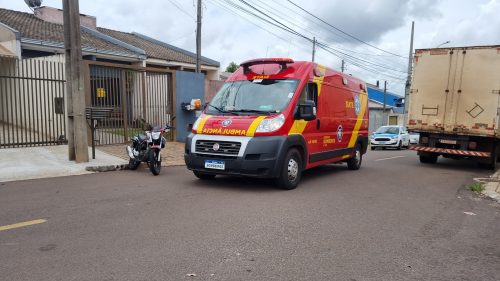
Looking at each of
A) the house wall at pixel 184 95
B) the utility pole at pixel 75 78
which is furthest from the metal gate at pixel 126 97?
the utility pole at pixel 75 78

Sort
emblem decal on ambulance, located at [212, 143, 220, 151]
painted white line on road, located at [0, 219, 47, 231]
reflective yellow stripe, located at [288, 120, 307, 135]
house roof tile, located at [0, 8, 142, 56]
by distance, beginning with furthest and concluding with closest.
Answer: house roof tile, located at [0, 8, 142, 56]
reflective yellow stripe, located at [288, 120, 307, 135]
emblem decal on ambulance, located at [212, 143, 220, 151]
painted white line on road, located at [0, 219, 47, 231]

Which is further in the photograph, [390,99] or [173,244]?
[390,99]

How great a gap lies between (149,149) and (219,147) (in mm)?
2513

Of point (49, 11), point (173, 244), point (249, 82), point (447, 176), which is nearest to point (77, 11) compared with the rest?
point (249, 82)

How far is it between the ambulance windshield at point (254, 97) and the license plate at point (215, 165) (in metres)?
1.07

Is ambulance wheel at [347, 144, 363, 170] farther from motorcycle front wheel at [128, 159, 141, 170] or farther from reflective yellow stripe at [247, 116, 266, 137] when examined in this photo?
motorcycle front wheel at [128, 159, 141, 170]

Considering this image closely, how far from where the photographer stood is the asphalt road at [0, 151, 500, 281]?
3.86 metres

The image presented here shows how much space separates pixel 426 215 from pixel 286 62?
3957 millimetres

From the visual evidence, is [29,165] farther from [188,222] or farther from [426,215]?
[426,215]

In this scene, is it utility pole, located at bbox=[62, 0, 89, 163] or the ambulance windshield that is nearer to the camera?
the ambulance windshield

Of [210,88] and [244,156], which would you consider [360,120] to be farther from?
[210,88]

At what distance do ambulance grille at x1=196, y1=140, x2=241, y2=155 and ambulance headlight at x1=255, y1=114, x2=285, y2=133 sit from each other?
1.59ft

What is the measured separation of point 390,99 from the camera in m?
57.9

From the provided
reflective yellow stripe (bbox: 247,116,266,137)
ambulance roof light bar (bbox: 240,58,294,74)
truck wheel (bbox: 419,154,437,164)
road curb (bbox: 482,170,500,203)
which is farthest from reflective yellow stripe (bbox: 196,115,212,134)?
truck wheel (bbox: 419,154,437,164)
